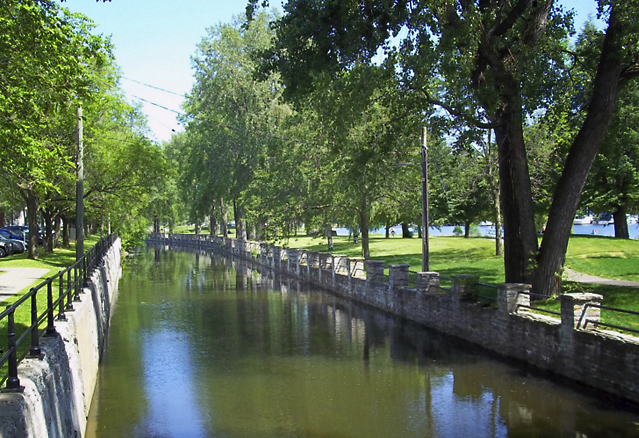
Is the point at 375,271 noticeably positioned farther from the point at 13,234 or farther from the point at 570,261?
the point at 13,234

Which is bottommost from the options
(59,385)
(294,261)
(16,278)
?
(59,385)

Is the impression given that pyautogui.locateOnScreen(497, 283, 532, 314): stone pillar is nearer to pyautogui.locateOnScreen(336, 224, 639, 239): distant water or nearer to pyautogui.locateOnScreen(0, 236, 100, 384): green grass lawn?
pyautogui.locateOnScreen(0, 236, 100, 384): green grass lawn

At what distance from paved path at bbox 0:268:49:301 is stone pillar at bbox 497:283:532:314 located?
39.9ft

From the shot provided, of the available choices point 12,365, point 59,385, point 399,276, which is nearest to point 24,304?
point 59,385

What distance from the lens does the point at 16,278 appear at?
21.9m

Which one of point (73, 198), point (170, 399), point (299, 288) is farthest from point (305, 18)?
point (73, 198)

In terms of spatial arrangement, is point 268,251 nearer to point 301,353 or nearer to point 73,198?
point 73,198

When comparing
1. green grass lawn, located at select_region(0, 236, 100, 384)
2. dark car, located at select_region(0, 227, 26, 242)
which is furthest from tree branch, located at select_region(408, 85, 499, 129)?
dark car, located at select_region(0, 227, 26, 242)

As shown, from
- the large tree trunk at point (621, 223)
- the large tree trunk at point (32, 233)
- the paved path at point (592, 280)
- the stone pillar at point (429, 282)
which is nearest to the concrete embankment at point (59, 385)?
the stone pillar at point (429, 282)

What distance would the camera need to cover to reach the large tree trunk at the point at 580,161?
15656mm

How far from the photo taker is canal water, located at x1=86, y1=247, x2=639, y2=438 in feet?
35.1

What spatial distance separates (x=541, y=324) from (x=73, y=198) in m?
25.8

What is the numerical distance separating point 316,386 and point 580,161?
8.33m

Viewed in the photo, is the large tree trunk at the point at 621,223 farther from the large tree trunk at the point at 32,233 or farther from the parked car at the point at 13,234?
the parked car at the point at 13,234
